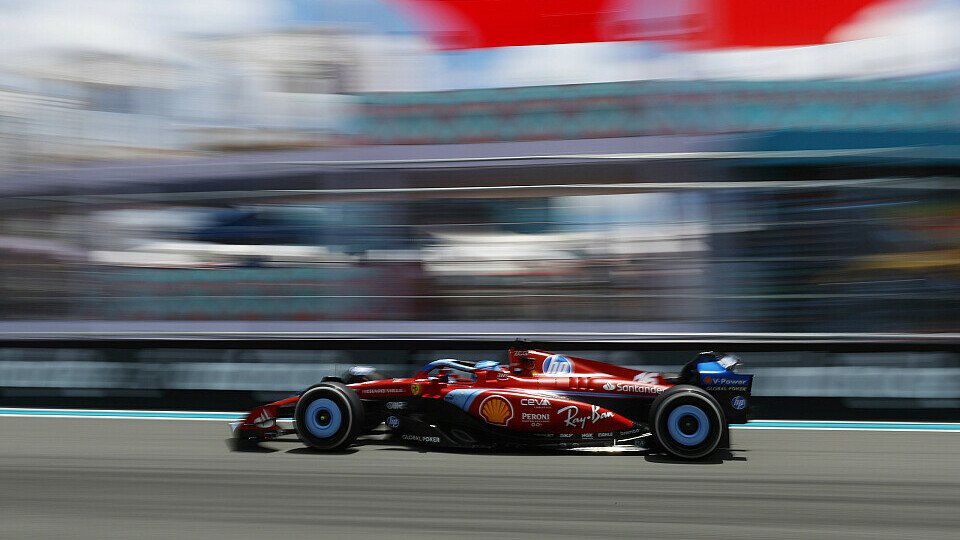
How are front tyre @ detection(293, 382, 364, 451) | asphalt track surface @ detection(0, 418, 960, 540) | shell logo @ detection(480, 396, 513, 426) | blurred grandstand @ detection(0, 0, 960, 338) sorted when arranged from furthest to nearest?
blurred grandstand @ detection(0, 0, 960, 338) < front tyre @ detection(293, 382, 364, 451) < shell logo @ detection(480, 396, 513, 426) < asphalt track surface @ detection(0, 418, 960, 540)

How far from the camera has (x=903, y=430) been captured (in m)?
7.61

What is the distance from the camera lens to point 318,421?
6.53 m

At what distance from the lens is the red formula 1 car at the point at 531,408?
6.10 meters

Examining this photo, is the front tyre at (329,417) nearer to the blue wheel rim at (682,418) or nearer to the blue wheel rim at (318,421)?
the blue wheel rim at (318,421)

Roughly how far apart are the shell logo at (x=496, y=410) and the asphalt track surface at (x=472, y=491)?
0.87 feet

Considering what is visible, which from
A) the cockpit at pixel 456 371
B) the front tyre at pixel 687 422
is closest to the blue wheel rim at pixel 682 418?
the front tyre at pixel 687 422

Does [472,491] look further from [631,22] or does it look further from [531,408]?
[631,22]

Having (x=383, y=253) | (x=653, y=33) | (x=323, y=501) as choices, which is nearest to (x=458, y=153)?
(x=383, y=253)

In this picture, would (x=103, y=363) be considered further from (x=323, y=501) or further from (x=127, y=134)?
(x=323, y=501)

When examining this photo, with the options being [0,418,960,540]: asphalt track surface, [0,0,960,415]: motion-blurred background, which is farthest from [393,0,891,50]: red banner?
[0,418,960,540]: asphalt track surface

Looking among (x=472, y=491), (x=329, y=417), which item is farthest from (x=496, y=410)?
(x=329, y=417)

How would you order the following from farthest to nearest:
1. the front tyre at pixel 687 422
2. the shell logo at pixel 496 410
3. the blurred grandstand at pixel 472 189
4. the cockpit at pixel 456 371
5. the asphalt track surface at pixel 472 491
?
the blurred grandstand at pixel 472 189 < the cockpit at pixel 456 371 < the shell logo at pixel 496 410 < the front tyre at pixel 687 422 < the asphalt track surface at pixel 472 491

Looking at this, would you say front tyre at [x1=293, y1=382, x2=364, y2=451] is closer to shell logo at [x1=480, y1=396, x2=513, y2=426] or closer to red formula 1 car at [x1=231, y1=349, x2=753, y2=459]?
red formula 1 car at [x1=231, y1=349, x2=753, y2=459]

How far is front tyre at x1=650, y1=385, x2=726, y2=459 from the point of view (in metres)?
6.06
